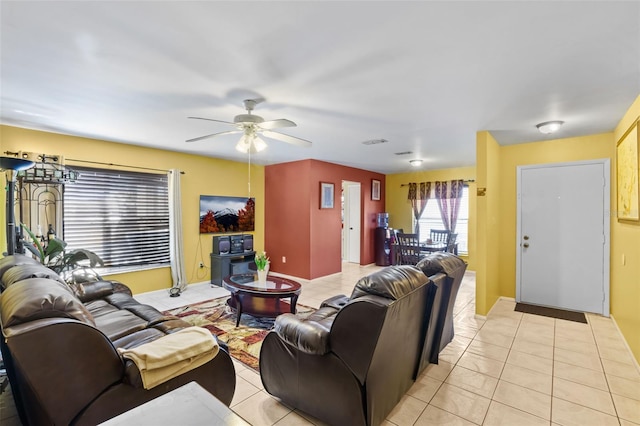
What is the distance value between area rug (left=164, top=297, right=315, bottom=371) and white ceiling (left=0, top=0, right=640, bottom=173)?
2351 mm

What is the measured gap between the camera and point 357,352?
1.61m

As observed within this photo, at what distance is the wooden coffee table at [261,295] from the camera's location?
332 cm

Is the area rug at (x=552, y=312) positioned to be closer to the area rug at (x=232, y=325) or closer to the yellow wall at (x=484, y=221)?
the yellow wall at (x=484, y=221)

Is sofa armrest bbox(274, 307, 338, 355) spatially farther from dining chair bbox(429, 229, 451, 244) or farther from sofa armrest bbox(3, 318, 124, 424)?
dining chair bbox(429, 229, 451, 244)

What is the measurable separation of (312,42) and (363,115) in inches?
56.2

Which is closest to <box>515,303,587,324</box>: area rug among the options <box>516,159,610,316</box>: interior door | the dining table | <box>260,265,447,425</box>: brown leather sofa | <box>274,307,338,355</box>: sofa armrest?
Answer: <box>516,159,610,316</box>: interior door

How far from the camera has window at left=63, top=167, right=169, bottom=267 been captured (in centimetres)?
410

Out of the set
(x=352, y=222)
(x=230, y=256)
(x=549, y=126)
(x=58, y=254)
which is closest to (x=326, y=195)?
(x=352, y=222)

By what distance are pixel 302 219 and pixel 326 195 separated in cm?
71

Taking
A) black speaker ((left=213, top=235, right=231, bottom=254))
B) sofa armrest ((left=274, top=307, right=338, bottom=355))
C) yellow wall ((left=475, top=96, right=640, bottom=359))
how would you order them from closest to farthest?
sofa armrest ((left=274, top=307, right=338, bottom=355)) < yellow wall ((left=475, top=96, right=640, bottom=359)) < black speaker ((left=213, top=235, right=231, bottom=254))

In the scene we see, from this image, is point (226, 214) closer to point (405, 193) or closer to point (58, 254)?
point (58, 254)

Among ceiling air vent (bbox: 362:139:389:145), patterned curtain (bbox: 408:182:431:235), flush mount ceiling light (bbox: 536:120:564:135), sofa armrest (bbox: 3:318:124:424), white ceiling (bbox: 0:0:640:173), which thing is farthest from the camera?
patterned curtain (bbox: 408:182:431:235)

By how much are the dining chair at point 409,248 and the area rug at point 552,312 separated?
1.59 meters

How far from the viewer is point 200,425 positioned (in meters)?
0.73
